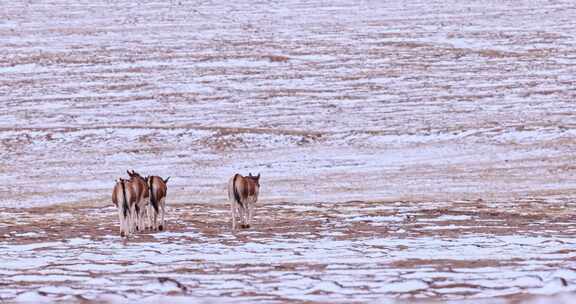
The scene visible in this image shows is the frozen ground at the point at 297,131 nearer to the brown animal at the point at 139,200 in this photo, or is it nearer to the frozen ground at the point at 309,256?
the frozen ground at the point at 309,256

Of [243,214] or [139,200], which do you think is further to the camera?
[243,214]

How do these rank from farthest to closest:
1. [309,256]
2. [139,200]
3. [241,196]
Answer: [241,196] → [139,200] → [309,256]

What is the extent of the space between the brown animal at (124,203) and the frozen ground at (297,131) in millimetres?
476

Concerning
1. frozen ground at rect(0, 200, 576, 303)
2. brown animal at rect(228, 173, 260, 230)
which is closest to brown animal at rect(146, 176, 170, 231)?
frozen ground at rect(0, 200, 576, 303)

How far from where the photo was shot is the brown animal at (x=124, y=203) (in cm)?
1552

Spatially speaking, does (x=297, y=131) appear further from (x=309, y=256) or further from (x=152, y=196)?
(x=309, y=256)

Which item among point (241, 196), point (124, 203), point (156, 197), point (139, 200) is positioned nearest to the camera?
point (124, 203)

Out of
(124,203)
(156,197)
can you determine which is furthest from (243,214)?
(124,203)

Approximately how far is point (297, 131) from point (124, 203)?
800 inches

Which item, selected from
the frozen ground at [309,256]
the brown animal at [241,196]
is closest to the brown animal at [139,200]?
the frozen ground at [309,256]

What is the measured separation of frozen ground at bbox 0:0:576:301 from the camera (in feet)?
38.5

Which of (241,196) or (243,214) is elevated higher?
(241,196)

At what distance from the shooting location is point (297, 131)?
35.7 m

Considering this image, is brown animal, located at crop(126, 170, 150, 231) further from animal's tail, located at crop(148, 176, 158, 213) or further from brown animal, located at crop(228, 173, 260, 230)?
brown animal, located at crop(228, 173, 260, 230)
